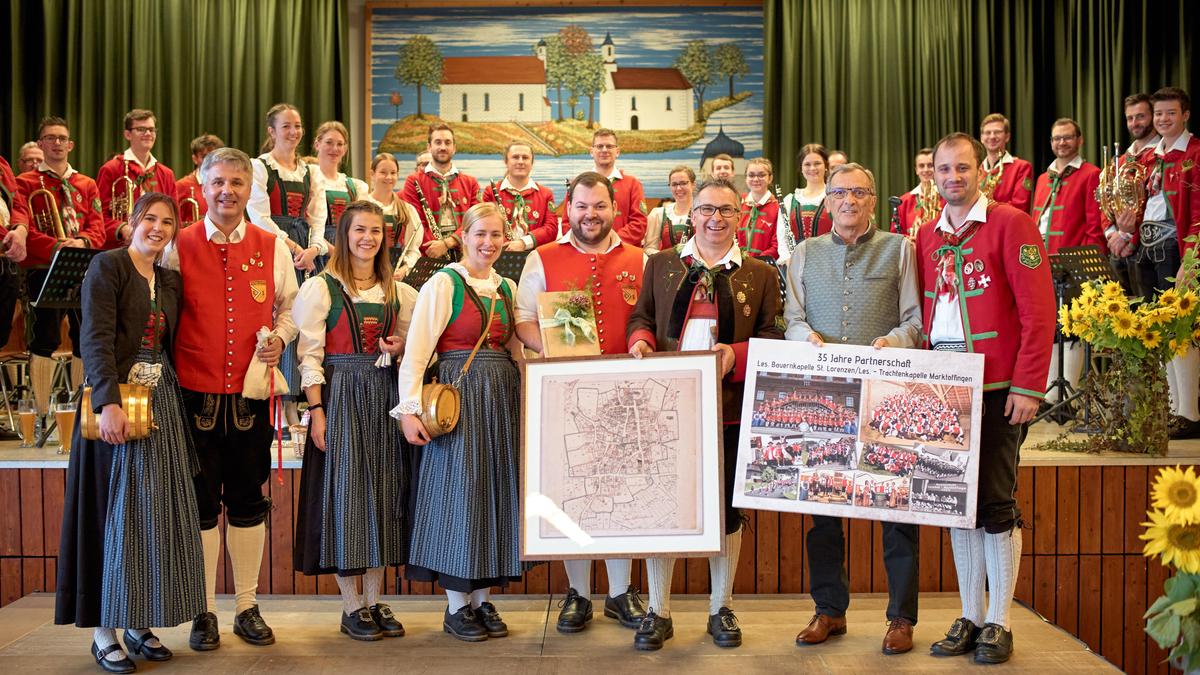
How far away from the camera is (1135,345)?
511cm

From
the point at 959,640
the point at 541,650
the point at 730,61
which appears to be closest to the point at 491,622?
the point at 541,650

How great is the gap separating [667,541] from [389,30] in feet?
22.5

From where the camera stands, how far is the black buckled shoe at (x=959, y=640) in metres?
3.51

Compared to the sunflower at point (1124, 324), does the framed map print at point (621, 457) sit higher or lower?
lower

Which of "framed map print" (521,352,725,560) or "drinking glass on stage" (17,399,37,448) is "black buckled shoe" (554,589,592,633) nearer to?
"framed map print" (521,352,725,560)

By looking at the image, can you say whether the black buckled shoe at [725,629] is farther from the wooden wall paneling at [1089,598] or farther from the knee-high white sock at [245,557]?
the wooden wall paneling at [1089,598]

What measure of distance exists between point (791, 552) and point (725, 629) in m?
1.00

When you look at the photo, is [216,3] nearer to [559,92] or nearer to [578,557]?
[559,92]

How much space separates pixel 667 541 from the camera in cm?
340

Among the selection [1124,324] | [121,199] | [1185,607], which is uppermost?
[121,199]

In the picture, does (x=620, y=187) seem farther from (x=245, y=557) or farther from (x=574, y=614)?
(x=245, y=557)

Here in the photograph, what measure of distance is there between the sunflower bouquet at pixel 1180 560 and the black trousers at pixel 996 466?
96 centimetres

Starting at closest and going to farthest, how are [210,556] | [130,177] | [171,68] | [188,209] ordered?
[210,556] → [130,177] → [188,209] → [171,68]

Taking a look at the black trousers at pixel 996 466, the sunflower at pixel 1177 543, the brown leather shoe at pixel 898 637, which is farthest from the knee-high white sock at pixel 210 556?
the sunflower at pixel 1177 543
